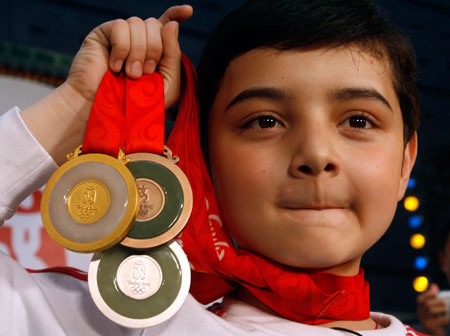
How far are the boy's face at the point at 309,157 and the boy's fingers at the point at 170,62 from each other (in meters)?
0.09

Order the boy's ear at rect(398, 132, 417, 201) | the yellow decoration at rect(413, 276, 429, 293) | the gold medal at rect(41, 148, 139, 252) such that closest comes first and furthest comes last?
1. the gold medal at rect(41, 148, 139, 252)
2. the boy's ear at rect(398, 132, 417, 201)
3. the yellow decoration at rect(413, 276, 429, 293)

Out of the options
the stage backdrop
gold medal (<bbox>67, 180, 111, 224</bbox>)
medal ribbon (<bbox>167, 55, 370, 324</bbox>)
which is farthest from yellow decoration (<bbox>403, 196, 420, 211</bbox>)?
gold medal (<bbox>67, 180, 111, 224</bbox>)

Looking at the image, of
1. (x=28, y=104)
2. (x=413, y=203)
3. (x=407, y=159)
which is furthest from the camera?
(x=413, y=203)

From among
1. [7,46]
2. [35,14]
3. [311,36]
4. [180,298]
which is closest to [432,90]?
[35,14]

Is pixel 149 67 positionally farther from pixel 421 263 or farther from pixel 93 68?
pixel 421 263

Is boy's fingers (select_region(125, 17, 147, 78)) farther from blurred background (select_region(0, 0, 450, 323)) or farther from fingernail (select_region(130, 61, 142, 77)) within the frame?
blurred background (select_region(0, 0, 450, 323))

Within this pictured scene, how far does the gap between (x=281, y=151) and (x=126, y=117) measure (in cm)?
21

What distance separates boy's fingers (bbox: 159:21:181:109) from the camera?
2.49ft

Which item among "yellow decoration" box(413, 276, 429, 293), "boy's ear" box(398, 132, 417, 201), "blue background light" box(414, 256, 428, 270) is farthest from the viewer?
"blue background light" box(414, 256, 428, 270)

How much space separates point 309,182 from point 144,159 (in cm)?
21

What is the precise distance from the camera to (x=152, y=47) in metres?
0.75

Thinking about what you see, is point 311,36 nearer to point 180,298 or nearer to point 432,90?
point 180,298

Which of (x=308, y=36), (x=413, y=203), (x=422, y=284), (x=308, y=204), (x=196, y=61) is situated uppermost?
(x=308, y=36)

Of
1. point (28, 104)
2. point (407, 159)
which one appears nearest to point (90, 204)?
point (407, 159)
